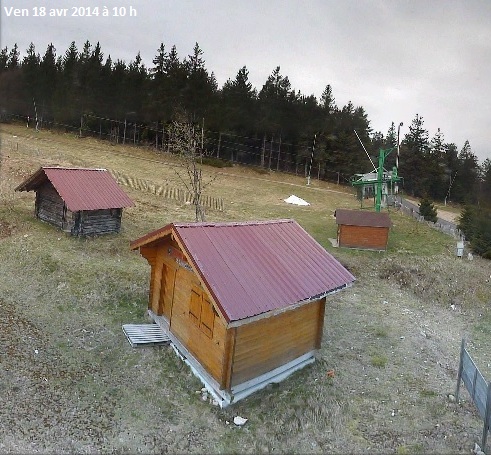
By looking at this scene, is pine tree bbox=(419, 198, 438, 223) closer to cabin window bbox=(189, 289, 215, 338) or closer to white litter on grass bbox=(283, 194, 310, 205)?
white litter on grass bbox=(283, 194, 310, 205)

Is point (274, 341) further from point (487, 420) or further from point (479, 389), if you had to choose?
point (487, 420)

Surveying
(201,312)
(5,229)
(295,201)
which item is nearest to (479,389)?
(201,312)

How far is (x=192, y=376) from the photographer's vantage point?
11.4 metres

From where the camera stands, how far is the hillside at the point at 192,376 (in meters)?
9.37

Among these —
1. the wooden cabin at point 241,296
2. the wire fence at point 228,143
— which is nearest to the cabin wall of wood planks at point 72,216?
the wooden cabin at point 241,296

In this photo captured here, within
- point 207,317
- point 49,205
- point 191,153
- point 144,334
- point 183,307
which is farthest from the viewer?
point 191,153

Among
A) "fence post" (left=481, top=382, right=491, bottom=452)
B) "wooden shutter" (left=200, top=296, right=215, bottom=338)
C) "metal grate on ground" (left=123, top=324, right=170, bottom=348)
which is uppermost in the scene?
"wooden shutter" (left=200, top=296, right=215, bottom=338)

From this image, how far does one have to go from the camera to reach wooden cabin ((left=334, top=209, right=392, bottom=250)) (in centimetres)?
2470

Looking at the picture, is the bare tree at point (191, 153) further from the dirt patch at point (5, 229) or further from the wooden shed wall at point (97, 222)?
the dirt patch at point (5, 229)

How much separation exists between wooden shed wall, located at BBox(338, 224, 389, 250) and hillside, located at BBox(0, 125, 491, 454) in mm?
827

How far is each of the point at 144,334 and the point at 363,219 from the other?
16.3 metres

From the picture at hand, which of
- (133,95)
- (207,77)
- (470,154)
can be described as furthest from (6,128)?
(470,154)

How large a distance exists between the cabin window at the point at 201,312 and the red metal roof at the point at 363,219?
15.3m

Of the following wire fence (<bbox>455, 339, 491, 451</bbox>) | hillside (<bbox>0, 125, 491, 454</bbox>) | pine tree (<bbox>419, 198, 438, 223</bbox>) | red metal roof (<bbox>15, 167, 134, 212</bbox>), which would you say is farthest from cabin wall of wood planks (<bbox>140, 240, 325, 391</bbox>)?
pine tree (<bbox>419, 198, 438, 223</bbox>)
